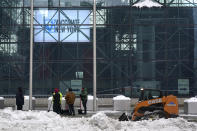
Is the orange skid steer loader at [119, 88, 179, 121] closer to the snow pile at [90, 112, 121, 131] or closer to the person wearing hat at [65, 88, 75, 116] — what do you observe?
the snow pile at [90, 112, 121, 131]

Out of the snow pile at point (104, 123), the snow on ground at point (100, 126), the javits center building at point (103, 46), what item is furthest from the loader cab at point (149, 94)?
the javits center building at point (103, 46)

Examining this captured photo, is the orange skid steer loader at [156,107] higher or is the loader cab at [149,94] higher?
the loader cab at [149,94]

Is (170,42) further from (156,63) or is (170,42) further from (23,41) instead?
(23,41)

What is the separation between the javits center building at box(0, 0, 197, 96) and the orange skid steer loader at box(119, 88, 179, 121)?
15.2 metres

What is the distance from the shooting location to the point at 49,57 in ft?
102

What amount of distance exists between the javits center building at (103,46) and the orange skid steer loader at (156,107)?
600 inches

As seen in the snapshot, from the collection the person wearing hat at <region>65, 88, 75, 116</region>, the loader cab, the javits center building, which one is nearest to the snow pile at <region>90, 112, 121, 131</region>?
the loader cab

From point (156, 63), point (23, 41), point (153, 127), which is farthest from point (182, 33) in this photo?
point (153, 127)

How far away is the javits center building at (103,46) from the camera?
30562 millimetres

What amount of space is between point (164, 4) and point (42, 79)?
1236cm

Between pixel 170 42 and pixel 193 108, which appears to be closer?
pixel 193 108

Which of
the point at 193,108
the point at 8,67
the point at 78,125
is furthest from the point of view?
the point at 8,67

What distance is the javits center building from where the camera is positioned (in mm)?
30562

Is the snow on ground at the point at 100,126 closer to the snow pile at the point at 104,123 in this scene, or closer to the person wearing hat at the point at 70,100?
the snow pile at the point at 104,123
